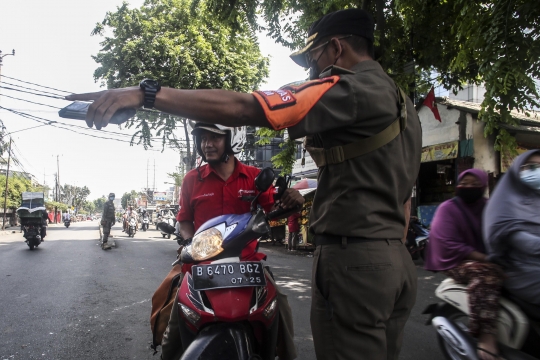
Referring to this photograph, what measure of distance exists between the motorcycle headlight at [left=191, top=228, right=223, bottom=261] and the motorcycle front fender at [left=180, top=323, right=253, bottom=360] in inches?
12.3

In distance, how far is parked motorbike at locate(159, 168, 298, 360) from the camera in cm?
184

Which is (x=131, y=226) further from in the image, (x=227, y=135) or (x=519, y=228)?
(x=519, y=228)

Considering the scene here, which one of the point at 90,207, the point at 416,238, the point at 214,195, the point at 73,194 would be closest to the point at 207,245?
the point at 214,195

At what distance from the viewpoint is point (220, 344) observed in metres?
1.78

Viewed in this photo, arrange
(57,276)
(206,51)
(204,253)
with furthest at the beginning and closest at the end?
(206,51) < (57,276) < (204,253)

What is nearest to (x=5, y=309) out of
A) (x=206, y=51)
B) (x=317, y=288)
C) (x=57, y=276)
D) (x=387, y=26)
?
(x=57, y=276)

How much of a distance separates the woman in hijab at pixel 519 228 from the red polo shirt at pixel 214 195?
1300mm

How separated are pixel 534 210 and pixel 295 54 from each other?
5.41 ft

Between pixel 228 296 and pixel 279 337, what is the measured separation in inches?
21.0

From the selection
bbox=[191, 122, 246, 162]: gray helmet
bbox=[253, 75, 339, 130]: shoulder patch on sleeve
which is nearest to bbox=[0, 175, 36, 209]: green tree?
bbox=[191, 122, 246, 162]: gray helmet

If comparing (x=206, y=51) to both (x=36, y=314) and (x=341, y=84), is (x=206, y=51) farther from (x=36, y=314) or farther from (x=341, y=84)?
(x=341, y=84)

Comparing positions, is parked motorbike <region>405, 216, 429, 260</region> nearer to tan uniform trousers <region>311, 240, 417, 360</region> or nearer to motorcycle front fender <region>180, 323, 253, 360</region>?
motorcycle front fender <region>180, 323, 253, 360</region>

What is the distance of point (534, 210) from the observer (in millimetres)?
2338

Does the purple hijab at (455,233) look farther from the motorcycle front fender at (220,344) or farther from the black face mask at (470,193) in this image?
the motorcycle front fender at (220,344)
